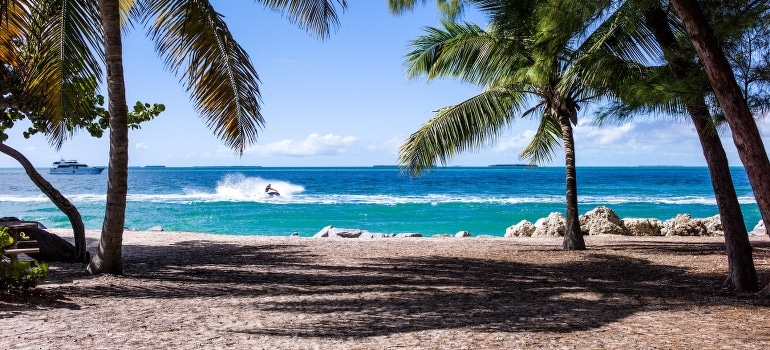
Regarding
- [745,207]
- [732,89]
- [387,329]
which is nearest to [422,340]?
[387,329]

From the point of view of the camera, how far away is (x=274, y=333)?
16.9ft

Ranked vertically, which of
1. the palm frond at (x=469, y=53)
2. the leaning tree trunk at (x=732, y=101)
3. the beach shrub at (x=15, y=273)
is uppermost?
the palm frond at (x=469, y=53)

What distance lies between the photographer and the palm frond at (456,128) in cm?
1165

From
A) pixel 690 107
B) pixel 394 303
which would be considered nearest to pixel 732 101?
pixel 690 107

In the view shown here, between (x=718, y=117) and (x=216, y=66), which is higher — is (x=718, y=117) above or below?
below

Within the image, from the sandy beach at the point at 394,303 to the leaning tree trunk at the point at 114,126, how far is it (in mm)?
618

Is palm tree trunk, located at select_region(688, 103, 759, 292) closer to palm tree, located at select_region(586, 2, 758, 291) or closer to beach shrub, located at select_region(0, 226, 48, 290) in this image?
palm tree, located at select_region(586, 2, 758, 291)

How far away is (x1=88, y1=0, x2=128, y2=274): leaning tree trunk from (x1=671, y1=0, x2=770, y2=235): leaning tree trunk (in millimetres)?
6275

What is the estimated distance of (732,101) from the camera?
5570mm

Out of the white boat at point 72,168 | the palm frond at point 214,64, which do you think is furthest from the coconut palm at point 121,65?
the white boat at point 72,168

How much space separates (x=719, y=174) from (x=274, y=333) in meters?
5.27

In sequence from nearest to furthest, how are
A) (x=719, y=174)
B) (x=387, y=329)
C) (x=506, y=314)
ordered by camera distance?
(x=387, y=329)
(x=506, y=314)
(x=719, y=174)

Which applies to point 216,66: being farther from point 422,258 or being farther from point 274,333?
point 274,333

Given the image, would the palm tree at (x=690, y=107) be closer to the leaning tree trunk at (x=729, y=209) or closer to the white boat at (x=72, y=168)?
the leaning tree trunk at (x=729, y=209)
